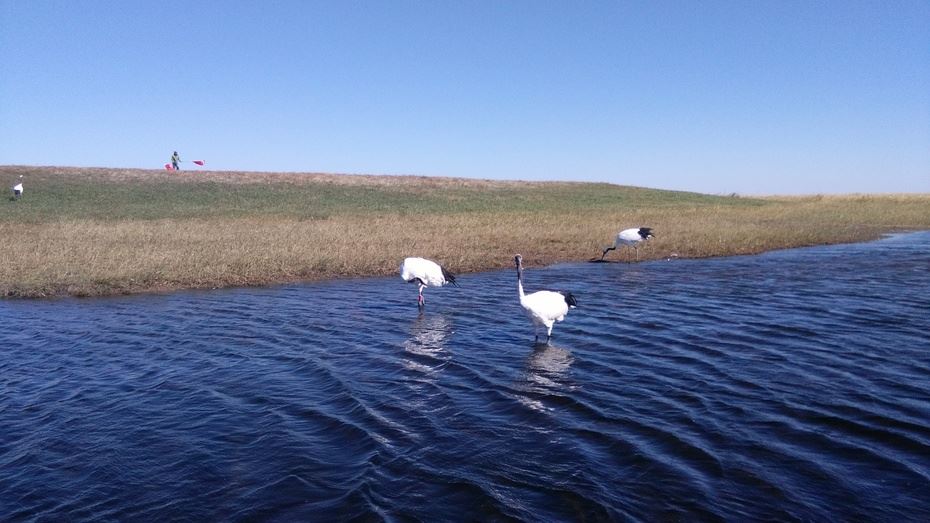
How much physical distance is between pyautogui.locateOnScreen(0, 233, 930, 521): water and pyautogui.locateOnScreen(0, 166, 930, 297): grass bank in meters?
3.93

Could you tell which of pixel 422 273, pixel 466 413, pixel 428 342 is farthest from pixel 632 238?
pixel 466 413

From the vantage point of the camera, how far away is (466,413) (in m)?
8.25

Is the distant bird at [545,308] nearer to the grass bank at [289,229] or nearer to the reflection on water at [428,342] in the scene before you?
the reflection on water at [428,342]

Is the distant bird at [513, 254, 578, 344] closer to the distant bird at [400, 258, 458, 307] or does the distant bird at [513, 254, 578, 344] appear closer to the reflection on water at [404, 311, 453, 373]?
the reflection on water at [404, 311, 453, 373]

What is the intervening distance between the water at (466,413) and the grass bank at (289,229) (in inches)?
155

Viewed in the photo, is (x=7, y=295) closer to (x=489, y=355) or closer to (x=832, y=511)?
(x=489, y=355)

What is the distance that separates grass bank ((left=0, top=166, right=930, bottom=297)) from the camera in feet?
61.1

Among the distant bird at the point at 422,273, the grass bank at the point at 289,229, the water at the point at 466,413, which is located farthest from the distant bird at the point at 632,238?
the distant bird at the point at 422,273

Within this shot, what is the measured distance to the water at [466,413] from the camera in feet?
20.0

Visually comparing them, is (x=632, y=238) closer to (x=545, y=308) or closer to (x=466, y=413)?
(x=545, y=308)

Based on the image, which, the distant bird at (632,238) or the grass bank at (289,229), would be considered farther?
the distant bird at (632,238)

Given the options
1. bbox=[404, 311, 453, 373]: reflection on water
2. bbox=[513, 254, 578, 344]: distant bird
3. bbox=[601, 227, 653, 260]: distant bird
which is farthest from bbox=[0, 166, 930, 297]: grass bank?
bbox=[513, 254, 578, 344]: distant bird

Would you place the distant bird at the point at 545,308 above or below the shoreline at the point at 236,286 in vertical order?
above

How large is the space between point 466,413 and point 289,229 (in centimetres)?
2237
